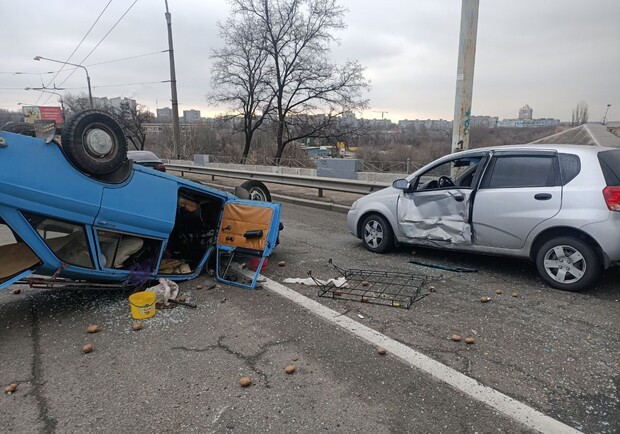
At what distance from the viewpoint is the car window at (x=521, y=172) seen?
192 inches

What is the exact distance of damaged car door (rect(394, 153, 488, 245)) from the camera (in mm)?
5434

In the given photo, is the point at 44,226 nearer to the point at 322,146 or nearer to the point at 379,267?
the point at 379,267

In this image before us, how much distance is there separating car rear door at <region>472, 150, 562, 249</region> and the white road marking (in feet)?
7.79

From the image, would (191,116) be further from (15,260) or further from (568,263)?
(568,263)

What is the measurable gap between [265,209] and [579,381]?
379 centimetres

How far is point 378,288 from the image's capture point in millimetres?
4875

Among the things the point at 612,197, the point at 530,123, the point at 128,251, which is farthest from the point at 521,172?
the point at 530,123

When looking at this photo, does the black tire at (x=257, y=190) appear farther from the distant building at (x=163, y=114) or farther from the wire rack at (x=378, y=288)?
the distant building at (x=163, y=114)

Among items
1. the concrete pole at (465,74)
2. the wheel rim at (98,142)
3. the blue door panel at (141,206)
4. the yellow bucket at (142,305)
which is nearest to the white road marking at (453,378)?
the yellow bucket at (142,305)

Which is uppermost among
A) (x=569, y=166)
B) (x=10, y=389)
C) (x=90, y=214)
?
(x=569, y=166)

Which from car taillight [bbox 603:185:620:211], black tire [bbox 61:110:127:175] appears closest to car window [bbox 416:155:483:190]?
car taillight [bbox 603:185:620:211]

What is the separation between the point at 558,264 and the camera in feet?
15.3

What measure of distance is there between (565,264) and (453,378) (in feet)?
8.26

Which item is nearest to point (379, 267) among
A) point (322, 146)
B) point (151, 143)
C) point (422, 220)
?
point (422, 220)
